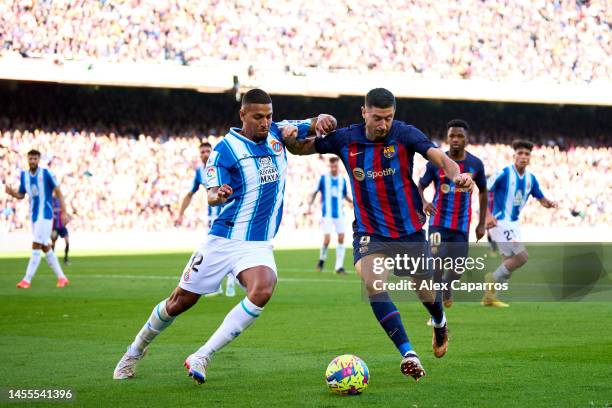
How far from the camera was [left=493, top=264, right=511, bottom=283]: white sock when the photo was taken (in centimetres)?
1382

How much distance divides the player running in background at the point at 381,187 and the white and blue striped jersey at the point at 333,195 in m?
14.7

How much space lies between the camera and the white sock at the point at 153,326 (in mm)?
7578

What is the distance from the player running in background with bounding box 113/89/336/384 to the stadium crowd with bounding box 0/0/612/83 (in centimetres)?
2479

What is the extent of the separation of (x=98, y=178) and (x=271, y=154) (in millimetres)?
26726

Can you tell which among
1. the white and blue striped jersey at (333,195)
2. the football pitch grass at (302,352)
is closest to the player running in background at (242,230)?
the football pitch grass at (302,352)

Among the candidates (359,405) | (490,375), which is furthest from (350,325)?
(359,405)

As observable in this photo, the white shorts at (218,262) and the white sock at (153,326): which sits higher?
the white shorts at (218,262)

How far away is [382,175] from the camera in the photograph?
778 cm

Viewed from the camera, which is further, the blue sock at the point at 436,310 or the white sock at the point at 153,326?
the blue sock at the point at 436,310

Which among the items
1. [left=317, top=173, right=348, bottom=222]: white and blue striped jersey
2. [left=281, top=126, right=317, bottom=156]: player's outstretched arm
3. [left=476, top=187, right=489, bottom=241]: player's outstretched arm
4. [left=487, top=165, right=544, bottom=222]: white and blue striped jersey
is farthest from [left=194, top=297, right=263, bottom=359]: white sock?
[left=317, top=173, right=348, bottom=222]: white and blue striped jersey

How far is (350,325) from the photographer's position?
11578 mm

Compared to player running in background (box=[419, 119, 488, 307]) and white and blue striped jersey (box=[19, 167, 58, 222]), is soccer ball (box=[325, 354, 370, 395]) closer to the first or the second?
player running in background (box=[419, 119, 488, 307])

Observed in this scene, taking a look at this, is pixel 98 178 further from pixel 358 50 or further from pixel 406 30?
pixel 406 30

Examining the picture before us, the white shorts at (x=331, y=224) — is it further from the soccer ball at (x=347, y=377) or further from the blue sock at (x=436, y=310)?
the soccer ball at (x=347, y=377)
